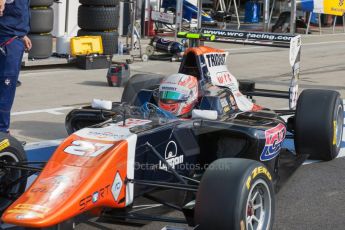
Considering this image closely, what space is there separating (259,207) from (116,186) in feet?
3.20

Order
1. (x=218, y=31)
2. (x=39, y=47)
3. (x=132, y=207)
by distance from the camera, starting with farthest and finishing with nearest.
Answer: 1. (x=39, y=47)
2. (x=218, y=31)
3. (x=132, y=207)

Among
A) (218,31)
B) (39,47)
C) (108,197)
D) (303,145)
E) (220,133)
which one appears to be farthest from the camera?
(39,47)

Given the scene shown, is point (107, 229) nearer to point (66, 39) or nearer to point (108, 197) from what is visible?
point (108, 197)

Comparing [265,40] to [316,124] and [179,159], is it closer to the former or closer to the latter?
[316,124]

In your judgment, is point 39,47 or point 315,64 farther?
point 315,64

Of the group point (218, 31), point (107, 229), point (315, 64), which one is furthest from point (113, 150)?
point (315, 64)

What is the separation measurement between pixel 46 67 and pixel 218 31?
249 inches

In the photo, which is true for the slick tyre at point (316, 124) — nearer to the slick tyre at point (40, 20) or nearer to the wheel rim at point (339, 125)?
the wheel rim at point (339, 125)

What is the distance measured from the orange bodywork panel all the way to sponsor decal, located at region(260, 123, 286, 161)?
1.39 metres

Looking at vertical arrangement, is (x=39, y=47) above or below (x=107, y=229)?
above

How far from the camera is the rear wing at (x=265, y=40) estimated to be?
684 centimetres

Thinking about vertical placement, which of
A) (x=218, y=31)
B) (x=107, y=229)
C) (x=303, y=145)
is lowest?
(x=107, y=229)

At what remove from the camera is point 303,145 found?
6.25 meters

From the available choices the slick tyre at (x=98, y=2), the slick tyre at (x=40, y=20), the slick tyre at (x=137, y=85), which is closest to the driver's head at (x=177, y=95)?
the slick tyre at (x=137, y=85)
